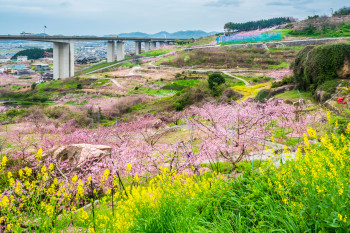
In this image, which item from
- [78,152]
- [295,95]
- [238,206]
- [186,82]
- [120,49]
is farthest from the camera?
[120,49]

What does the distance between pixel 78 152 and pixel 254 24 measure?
125232 millimetres

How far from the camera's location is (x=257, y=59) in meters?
60.2

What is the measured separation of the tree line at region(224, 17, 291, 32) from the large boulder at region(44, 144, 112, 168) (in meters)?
121

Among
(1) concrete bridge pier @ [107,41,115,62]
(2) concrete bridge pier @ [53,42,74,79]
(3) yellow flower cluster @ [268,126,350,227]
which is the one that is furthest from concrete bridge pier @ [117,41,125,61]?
(3) yellow flower cluster @ [268,126,350,227]

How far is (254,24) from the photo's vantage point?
402ft

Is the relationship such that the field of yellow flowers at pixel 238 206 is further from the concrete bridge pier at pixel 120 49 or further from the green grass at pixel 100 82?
the concrete bridge pier at pixel 120 49

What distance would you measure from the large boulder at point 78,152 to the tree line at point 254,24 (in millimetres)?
120764

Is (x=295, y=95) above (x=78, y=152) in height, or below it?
above

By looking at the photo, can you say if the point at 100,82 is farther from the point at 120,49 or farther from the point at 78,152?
the point at 78,152

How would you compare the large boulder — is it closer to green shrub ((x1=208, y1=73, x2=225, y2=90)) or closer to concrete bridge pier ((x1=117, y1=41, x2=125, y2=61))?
green shrub ((x1=208, y1=73, x2=225, y2=90))

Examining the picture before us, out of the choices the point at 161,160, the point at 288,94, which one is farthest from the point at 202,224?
the point at 288,94

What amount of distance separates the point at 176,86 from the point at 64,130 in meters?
28.3

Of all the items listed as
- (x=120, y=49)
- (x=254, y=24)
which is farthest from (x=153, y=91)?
(x=254, y=24)

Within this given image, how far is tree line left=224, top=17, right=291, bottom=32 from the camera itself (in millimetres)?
119375
